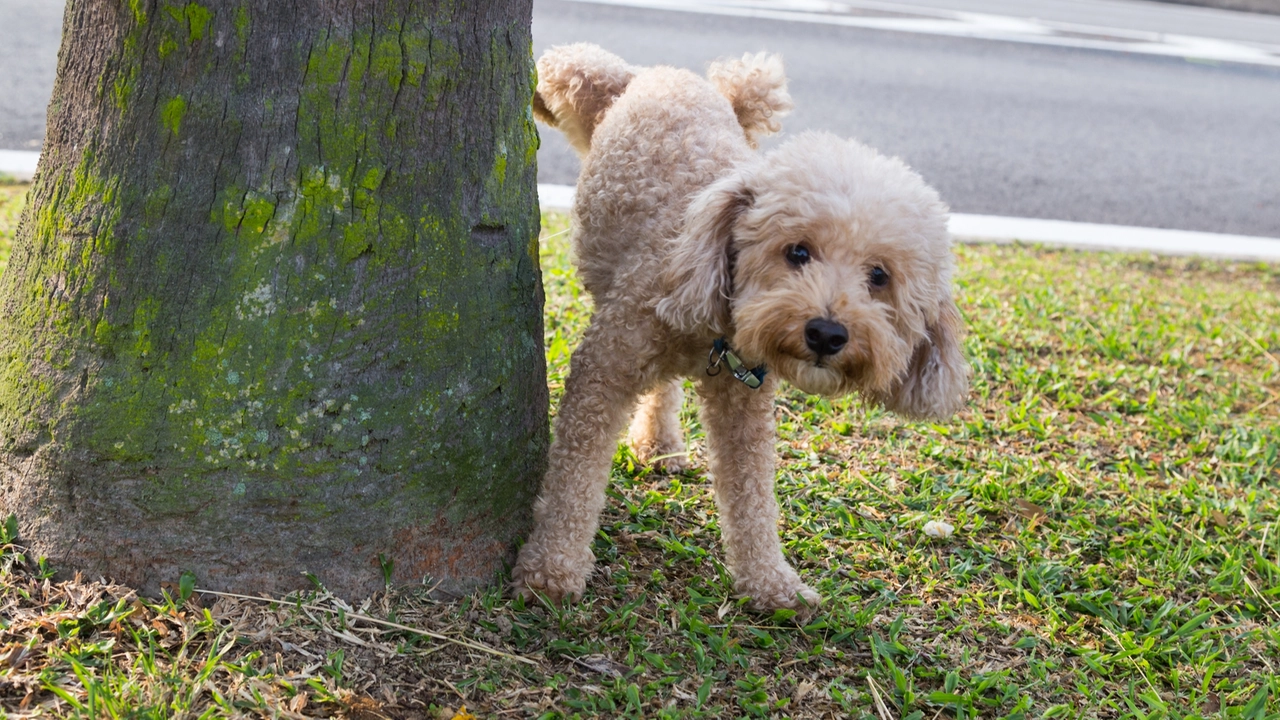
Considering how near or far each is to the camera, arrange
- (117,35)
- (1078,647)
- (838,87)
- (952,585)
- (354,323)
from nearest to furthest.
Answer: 1. (117,35)
2. (354,323)
3. (1078,647)
4. (952,585)
5. (838,87)

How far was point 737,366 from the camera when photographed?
2818 mm

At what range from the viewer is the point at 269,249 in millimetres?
2299

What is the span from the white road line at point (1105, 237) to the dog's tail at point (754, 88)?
2.43 m

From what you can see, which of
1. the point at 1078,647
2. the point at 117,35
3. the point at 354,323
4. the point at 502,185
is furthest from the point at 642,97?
the point at 1078,647

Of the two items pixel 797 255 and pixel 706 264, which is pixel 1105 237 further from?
pixel 706 264

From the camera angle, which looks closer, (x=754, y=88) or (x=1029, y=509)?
(x=1029, y=509)

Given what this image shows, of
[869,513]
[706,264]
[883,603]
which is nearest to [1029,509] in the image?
[869,513]

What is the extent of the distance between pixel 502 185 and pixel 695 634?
1.33m

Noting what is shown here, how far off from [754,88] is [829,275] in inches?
60.0

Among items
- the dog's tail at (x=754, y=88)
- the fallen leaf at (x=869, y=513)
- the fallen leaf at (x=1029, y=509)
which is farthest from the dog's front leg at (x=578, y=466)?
the fallen leaf at (x=1029, y=509)

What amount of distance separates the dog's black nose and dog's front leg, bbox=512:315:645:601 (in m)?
0.56

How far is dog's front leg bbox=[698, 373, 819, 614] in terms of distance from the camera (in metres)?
3.02

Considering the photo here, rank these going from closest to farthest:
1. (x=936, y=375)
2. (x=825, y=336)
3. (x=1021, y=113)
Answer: (x=825, y=336)
(x=936, y=375)
(x=1021, y=113)

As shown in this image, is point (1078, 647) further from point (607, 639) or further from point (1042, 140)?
point (1042, 140)
